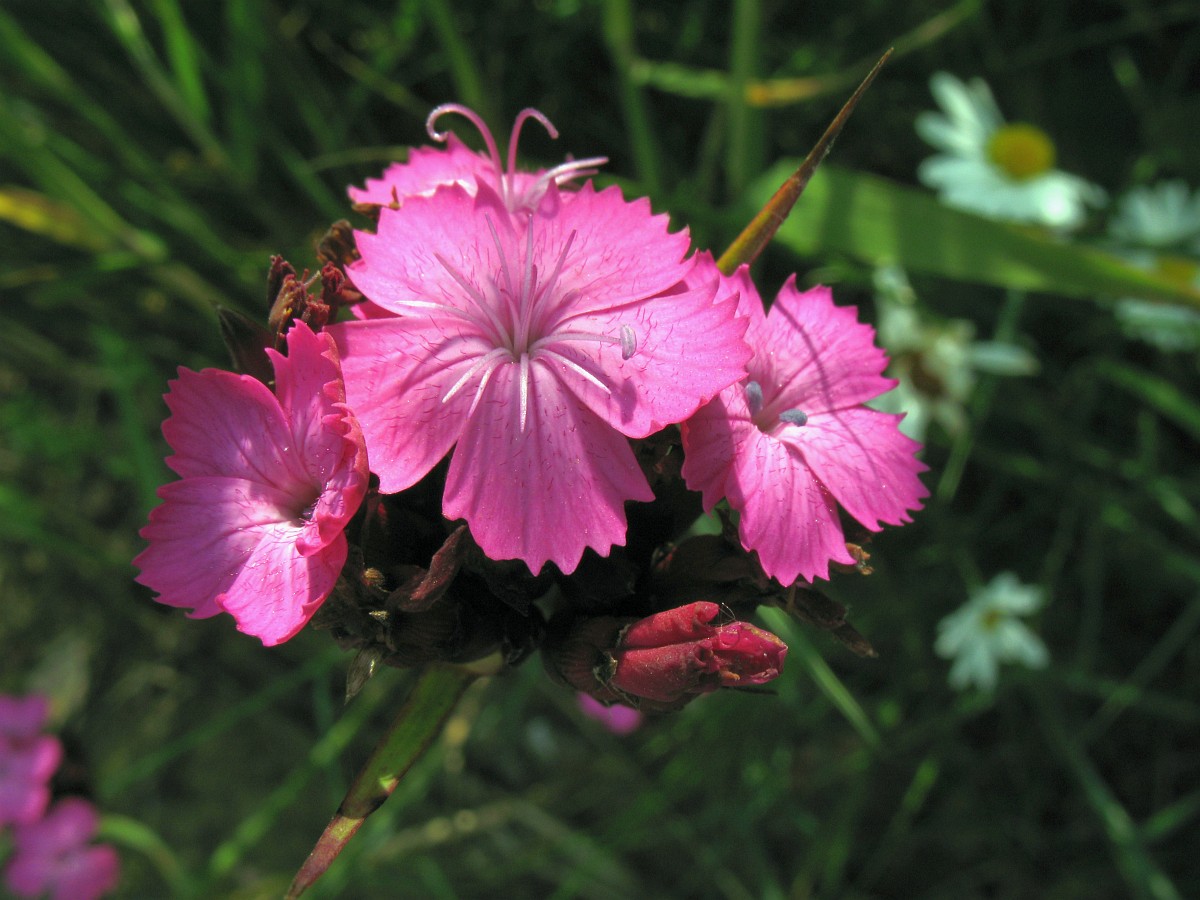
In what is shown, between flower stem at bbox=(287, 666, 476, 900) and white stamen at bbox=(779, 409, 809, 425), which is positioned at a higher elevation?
white stamen at bbox=(779, 409, 809, 425)

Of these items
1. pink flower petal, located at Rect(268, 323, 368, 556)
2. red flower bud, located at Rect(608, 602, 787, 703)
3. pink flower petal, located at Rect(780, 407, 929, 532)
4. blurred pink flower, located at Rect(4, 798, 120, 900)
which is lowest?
blurred pink flower, located at Rect(4, 798, 120, 900)

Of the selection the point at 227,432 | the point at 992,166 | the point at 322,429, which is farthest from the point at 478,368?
the point at 992,166

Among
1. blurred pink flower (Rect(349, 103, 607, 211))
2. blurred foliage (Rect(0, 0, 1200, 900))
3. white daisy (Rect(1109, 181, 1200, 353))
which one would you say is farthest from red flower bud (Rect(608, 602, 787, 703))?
white daisy (Rect(1109, 181, 1200, 353))

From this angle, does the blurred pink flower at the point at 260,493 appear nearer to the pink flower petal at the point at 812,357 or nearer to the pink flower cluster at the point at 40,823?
the pink flower petal at the point at 812,357

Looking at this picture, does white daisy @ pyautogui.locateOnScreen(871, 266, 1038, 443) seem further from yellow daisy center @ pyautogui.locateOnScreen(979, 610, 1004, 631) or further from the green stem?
the green stem

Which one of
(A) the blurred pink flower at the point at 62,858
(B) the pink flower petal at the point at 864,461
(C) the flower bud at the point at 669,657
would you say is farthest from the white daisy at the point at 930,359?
(A) the blurred pink flower at the point at 62,858

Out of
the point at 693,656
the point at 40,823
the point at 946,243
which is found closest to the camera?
the point at 693,656

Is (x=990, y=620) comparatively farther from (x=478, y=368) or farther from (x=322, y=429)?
(x=322, y=429)

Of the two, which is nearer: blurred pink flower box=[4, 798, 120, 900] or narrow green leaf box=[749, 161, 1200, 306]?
narrow green leaf box=[749, 161, 1200, 306]

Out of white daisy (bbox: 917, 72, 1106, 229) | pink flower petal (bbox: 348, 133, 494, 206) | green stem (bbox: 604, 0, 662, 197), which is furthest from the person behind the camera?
white daisy (bbox: 917, 72, 1106, 229)
